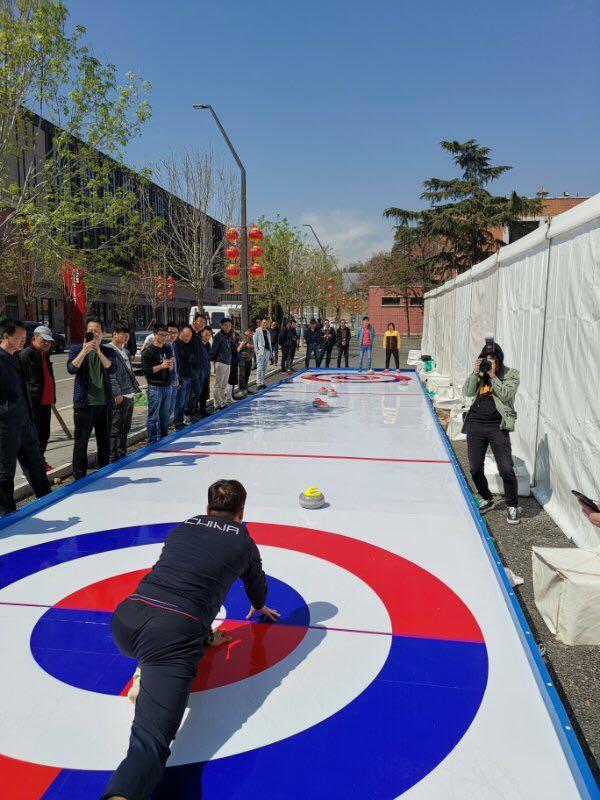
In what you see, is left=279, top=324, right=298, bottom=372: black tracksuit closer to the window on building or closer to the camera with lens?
the camera with lens

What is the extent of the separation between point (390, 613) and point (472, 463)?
2688 mm

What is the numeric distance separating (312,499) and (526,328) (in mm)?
4055

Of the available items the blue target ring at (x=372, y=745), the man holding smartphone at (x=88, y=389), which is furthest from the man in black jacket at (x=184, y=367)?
the blue target ring at (x=372, y=745)

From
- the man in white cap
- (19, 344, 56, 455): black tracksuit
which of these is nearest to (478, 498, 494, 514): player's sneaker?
the man in white cap

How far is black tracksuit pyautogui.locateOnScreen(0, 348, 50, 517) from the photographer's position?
17.9 ft

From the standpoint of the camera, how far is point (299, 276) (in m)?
45.8

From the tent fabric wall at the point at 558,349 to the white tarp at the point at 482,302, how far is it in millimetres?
286

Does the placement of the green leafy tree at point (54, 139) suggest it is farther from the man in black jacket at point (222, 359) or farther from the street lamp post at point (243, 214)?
the street lamp post at point (243, 214)

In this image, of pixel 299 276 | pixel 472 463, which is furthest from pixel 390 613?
pixel 299 276

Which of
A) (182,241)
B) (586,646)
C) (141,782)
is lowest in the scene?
(586,646)

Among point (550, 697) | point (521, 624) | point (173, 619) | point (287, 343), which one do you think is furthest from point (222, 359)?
point (550, 697)

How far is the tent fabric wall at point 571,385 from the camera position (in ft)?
17.3

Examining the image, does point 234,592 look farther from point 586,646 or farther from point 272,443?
point 272,443

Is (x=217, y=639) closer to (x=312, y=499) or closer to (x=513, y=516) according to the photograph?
(x=312, y=499)
